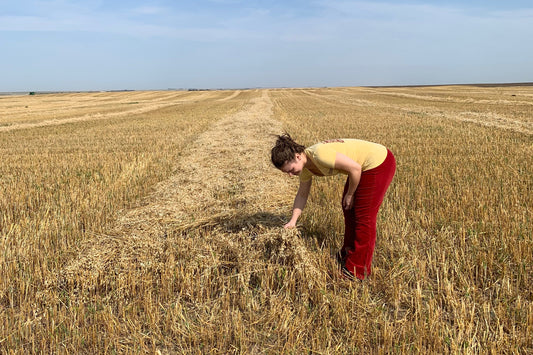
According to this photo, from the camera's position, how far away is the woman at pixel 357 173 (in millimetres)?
3262

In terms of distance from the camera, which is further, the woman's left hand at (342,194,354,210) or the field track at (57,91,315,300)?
the field track at (57,91,315,300)

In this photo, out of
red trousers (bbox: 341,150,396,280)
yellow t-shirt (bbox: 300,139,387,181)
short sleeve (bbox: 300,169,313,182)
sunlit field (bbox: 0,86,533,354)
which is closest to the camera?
sunlit field (bbox: 0,86,533,354)

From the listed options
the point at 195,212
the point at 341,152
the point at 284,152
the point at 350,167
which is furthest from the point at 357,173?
the point at 195,212

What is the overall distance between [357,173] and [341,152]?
246 mm

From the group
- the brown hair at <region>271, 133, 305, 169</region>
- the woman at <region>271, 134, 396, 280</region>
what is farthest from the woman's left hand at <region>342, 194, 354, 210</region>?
the brown hair at <region>271, 133, 305, 169</region>

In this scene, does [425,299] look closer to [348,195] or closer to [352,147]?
[348,195]

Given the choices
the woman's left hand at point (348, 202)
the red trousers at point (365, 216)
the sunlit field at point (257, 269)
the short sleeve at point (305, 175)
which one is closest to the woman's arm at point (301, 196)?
the short sleeve at point (305, 175)

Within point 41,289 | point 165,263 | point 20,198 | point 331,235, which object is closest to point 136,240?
point 165,263

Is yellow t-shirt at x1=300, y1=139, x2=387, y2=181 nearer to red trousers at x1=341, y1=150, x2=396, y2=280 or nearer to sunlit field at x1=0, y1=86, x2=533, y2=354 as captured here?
red trousers at x1=341, y1=150, x2=396, y2=280

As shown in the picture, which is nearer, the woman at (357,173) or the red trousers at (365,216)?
the woman at (357,173)

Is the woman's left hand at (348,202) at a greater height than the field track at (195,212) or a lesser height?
greater

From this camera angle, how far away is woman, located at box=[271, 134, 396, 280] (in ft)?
10.7

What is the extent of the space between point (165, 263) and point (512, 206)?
4.59 meters

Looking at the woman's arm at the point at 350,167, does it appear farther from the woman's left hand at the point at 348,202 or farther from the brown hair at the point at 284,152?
the brown hair at the point at 284,152
